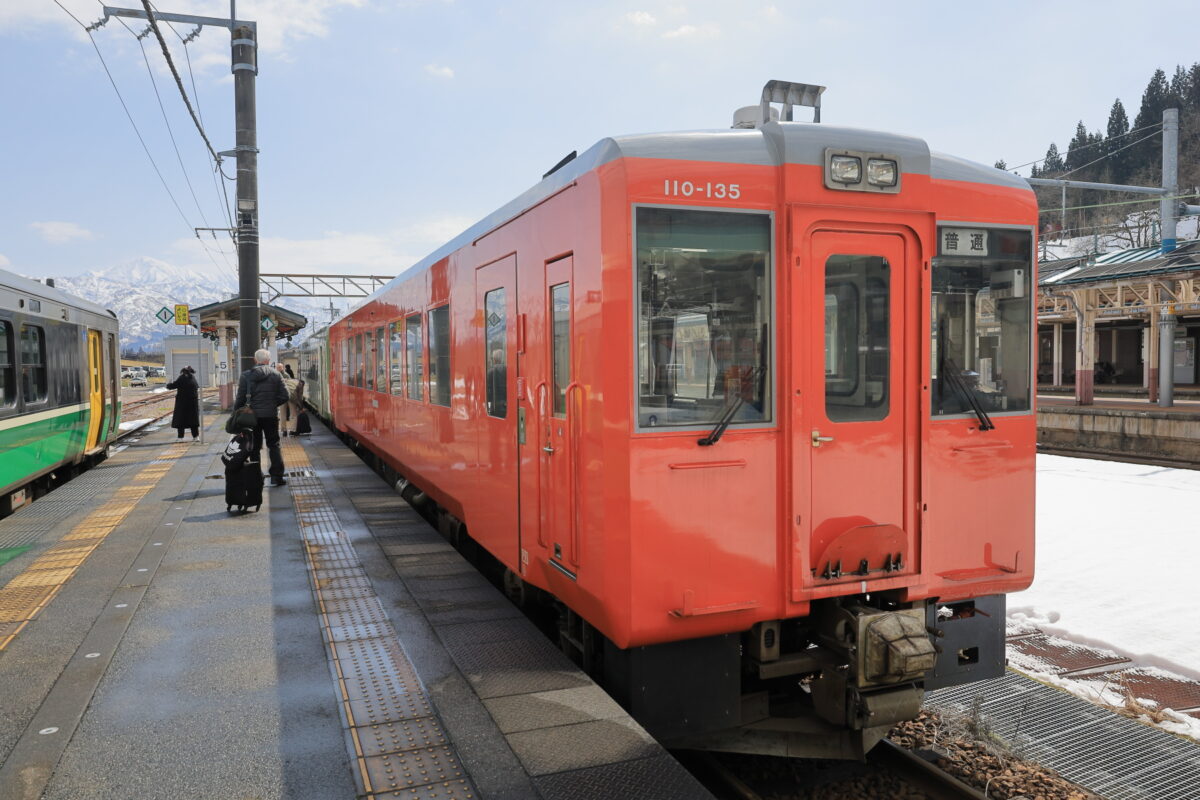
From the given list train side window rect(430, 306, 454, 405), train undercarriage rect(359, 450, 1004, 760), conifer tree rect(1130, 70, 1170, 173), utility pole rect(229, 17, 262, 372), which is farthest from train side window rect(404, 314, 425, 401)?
conifer tree rect(1130, 70, 1170, 173)

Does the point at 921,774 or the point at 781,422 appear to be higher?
the point at 781,422

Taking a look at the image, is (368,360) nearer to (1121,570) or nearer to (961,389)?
(1121,570)

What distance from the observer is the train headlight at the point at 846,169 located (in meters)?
3.97

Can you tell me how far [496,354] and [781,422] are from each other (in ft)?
7.35

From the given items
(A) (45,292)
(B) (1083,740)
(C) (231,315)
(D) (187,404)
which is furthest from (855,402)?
(C) (231,315)

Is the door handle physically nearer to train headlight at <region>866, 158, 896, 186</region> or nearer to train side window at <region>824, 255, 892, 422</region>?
train side window at <region>824, 255, 892, 422</region>

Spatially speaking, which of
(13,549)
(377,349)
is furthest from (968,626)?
(377,349)

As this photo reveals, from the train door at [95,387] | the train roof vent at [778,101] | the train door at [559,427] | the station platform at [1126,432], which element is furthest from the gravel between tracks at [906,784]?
the station platform at [1126,432]

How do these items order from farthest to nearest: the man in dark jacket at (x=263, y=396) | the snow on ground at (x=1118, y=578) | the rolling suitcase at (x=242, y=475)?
the man in dark jacket at (x=263, y=396), the rolling suitcase at (x=242, y=475), the snow on ground at (x=1118, y=578)

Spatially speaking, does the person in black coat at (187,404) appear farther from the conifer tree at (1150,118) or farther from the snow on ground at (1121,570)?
the conifer tree at (1150,118)

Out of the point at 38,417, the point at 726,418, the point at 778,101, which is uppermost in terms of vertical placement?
the point at 778,101

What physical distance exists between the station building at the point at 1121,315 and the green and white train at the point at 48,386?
24938mm

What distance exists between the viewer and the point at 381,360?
449 inches

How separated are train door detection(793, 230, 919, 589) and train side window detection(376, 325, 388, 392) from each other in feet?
25.8
